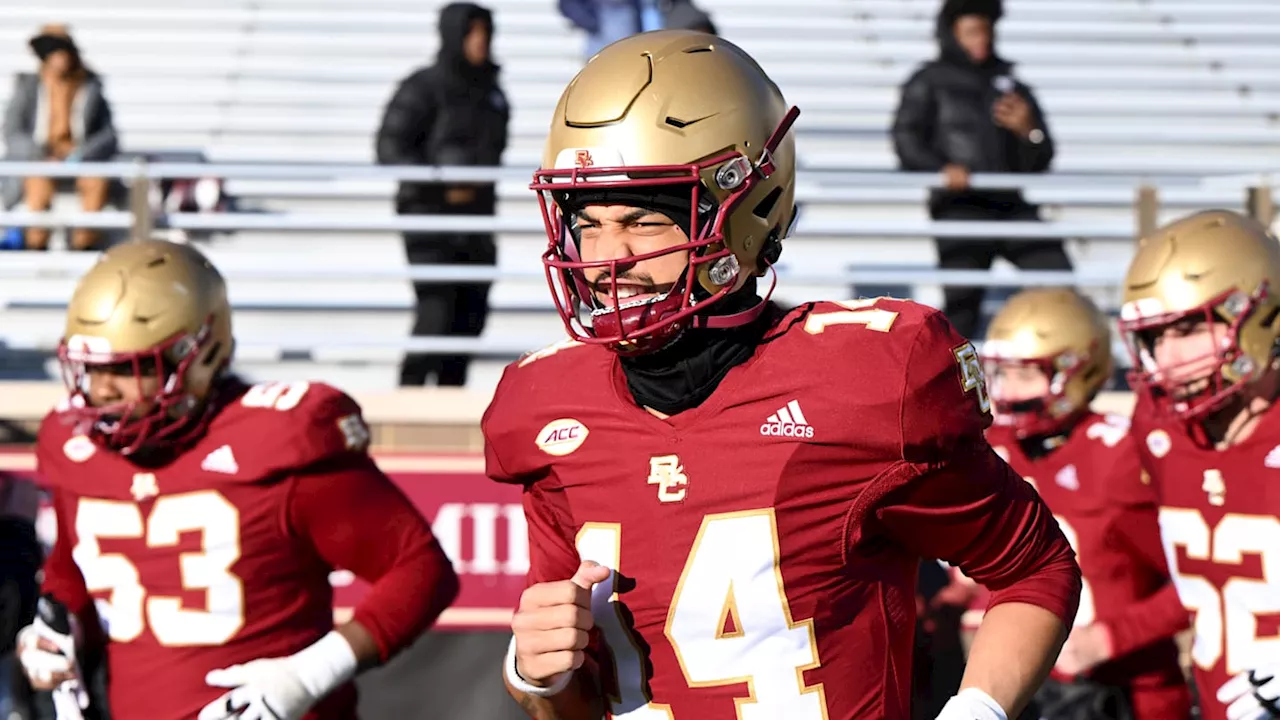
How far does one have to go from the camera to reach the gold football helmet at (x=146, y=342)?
3520 mm

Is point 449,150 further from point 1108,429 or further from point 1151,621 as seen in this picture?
point 1151,621

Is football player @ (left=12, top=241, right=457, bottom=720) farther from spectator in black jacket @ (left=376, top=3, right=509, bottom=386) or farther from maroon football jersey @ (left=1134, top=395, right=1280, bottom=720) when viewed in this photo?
spectator in black jacket @ (left=376, top=3, right=509, bottom=386)

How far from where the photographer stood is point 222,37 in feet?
34.2

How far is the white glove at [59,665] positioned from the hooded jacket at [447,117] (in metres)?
3.00

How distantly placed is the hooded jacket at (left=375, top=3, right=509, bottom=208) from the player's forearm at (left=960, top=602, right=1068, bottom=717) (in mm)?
4385

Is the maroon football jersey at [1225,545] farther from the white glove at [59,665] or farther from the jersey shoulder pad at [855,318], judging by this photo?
the white glove at [59,665]

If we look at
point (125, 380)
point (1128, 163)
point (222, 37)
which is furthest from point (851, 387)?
point (222, 37)

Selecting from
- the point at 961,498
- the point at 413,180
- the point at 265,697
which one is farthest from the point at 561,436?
the point at 413,180

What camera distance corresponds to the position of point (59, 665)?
352 centimetres

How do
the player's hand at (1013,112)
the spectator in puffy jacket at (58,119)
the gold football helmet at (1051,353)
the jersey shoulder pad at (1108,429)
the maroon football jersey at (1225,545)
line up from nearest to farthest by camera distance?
the maroon football jersey at (1225,545)
the jersey shoulder pad at (1108,429)
the gold football helmet at (1051,353)
the player's hand at (1013,112)
the spectator in puffy jacket at (58,119)

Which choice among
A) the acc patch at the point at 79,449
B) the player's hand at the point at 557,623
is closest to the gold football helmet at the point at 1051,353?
the acc patch at the point at 79,449

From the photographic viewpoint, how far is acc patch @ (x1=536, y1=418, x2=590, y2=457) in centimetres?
231

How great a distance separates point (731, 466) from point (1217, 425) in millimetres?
1778

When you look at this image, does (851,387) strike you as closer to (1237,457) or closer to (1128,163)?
(1237,457)
